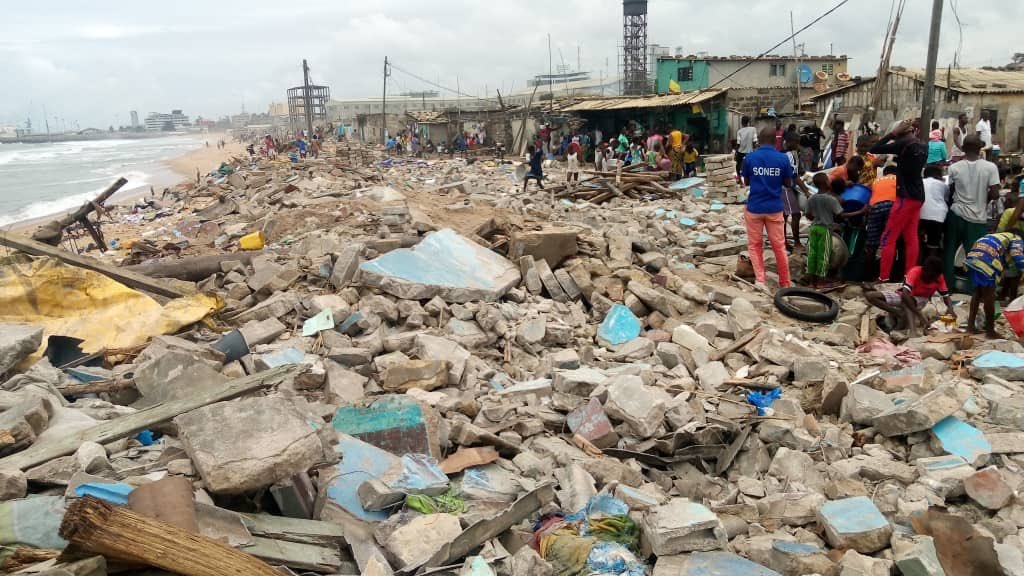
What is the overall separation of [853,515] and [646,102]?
62.6 ft

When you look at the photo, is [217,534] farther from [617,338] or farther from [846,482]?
[617,338]

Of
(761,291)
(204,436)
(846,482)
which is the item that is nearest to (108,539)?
(204,436)

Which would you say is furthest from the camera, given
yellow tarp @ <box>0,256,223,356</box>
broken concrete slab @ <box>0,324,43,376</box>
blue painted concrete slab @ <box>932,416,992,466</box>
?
yellow tarp @ <box>0,256,223,356</box>

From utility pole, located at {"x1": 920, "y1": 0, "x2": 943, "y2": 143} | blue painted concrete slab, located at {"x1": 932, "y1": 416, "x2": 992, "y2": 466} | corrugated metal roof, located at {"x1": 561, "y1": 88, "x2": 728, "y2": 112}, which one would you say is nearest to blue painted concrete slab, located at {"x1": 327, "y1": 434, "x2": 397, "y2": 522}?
blue painted concrete slab, located at {"x1": 932, "y1": 416, "x2": 992, "y2": 466}

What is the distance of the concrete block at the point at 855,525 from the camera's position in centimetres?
300

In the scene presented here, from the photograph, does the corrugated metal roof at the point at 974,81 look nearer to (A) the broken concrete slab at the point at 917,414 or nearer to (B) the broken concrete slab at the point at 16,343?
(A) the broken concrete slab at the point at 917,414

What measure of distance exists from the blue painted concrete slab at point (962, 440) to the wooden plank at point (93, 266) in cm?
620

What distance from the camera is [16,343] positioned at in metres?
4.64

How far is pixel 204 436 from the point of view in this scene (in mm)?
2934

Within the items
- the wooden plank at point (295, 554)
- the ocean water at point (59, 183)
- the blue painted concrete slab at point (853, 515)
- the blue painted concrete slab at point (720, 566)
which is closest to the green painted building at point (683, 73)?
the ocean water at point (59, 183)

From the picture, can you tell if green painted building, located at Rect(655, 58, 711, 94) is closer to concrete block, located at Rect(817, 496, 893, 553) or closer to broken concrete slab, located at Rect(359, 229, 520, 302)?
broken concrete slab, located at Rect(359, 229, 520, 302)

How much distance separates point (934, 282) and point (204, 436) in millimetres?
5951

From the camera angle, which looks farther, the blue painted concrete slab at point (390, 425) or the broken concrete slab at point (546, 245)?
the broken concrete slab at point (546, 245)

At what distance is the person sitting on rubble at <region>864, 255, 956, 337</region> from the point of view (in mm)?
5844
